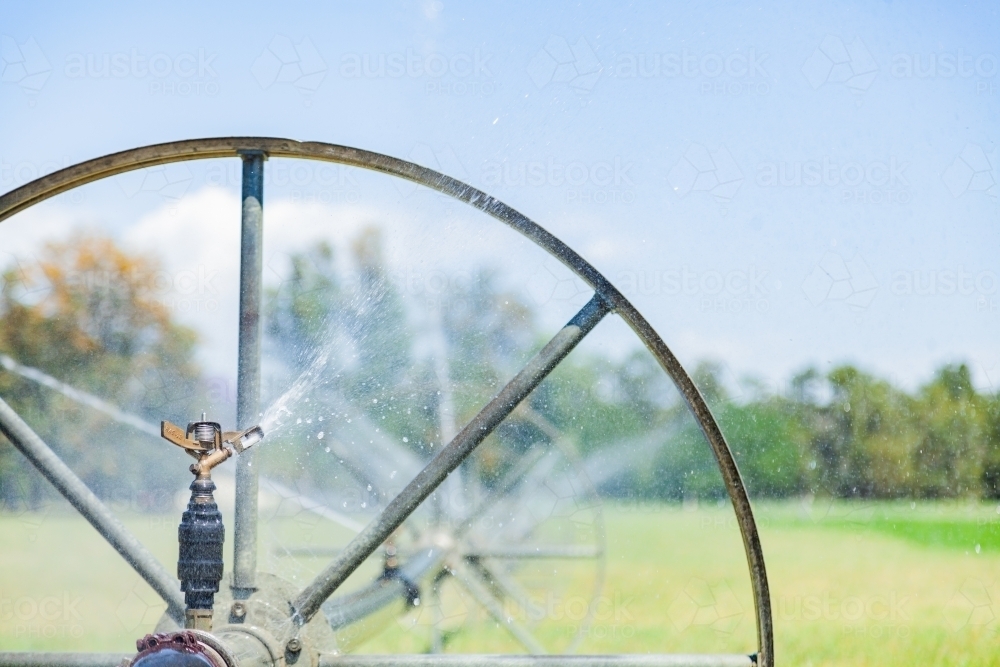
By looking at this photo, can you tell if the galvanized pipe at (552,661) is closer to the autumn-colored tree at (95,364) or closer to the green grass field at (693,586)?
the green grass field at (693,586)

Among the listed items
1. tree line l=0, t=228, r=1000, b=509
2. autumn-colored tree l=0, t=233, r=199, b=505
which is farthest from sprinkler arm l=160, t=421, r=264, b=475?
autumn-colored tree l=0, t=233, r=199, b=505

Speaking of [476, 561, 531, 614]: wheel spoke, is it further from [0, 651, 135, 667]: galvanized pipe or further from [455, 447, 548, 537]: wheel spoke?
[0, 651, 135, 667]: galvanized pipe

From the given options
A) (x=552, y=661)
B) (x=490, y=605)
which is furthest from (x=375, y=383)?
(x=490, y=605)

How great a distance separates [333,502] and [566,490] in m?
0.91

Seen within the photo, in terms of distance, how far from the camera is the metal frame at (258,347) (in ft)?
5.54

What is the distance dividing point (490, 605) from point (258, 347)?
1.58 m

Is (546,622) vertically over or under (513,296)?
under

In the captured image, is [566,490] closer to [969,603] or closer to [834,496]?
[834,496]

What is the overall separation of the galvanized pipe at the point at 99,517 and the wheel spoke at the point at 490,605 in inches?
53.8

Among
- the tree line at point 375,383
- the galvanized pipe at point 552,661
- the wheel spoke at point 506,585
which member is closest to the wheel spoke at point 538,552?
the wheel spoke at point 506,585

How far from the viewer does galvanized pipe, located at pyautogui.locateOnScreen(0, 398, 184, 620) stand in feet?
5.73

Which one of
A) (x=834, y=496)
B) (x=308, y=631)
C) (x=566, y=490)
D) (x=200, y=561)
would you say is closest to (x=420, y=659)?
(x=308, y=631)

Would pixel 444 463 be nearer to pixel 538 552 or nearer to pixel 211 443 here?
pixel 211 443

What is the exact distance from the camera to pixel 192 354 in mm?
2281
